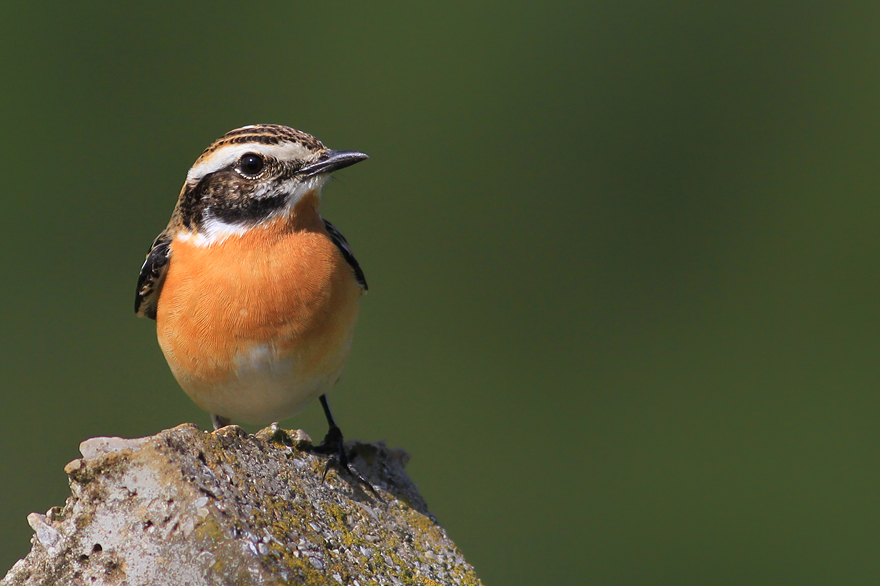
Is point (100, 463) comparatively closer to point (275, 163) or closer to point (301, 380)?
point (301, 380)

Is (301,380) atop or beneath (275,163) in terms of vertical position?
beneath

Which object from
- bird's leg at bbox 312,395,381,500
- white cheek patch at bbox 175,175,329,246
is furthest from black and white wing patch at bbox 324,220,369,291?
bird's leg at bbox 312,395,381,500

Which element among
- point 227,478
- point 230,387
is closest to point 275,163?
point 230,387

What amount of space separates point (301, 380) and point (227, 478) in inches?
63.7

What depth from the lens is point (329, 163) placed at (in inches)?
180

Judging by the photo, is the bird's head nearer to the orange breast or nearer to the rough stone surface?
the orange breast

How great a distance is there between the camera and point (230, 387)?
4.42 metres

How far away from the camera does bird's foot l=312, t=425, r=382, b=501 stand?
155 inches

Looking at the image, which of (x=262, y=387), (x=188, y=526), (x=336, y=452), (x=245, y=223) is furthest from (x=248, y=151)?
(x=188, y=526)

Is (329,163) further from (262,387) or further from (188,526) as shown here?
(188,526)

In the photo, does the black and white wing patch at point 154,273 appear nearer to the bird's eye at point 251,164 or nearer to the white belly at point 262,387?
the white belly at point 262,387

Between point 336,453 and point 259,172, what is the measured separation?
160 centimetres

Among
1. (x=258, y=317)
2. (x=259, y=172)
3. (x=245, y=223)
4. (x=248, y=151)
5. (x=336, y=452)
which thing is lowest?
(x=336, y=452)

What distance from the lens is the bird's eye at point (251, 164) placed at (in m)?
4.52
